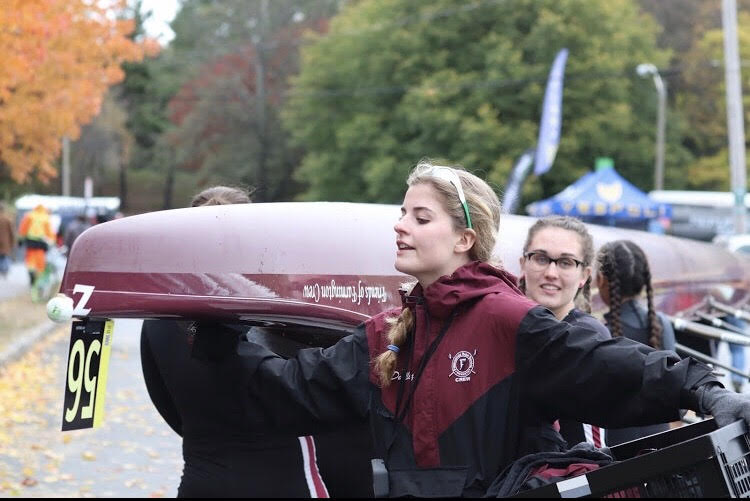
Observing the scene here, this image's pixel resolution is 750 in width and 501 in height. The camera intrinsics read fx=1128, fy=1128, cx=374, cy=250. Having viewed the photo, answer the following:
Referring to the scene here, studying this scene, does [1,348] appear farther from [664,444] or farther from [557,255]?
[664,444]

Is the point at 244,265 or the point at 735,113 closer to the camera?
the point at 244,265

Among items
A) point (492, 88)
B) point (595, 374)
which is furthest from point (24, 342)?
point (492, 88)

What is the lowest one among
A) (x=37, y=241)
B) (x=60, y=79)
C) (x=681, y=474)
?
(x=681, y=474)

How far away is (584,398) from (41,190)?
3098 inches

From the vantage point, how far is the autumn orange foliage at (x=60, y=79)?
1527 cm

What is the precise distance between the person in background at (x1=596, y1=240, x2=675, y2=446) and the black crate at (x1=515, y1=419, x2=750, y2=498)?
8.77 feet

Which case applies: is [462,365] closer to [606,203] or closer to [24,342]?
[24,342]

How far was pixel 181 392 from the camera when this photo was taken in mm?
3611

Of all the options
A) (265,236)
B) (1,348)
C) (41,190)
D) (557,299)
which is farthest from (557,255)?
(41,190)

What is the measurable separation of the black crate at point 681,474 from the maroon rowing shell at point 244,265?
1.42m

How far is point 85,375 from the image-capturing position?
339 cm

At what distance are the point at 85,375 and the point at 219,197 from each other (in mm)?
1145

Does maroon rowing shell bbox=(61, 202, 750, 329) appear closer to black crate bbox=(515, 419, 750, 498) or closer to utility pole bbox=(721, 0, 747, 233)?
black crate bbox=(515, 419, 750, 498)

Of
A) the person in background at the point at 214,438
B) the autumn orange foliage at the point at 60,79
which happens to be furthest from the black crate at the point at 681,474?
the autumn orange foliage at the point at 60,79
